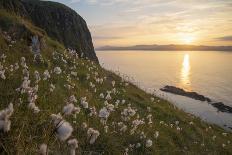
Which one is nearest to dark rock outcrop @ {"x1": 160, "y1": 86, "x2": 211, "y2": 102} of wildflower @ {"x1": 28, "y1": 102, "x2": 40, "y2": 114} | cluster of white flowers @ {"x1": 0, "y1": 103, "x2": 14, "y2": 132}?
wildflower @ {"x1": 28, "y1": 102, "x2": 40, "y2": 114}

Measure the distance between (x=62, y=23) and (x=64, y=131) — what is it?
6204 cm

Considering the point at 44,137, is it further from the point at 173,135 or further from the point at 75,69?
the point at 75,69

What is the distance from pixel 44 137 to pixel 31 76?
7329 mm

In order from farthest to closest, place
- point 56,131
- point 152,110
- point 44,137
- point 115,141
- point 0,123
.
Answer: point 152,110
point 115,141
point 44,137
point 56,131
point 0,123

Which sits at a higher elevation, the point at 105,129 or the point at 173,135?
the point at 105,129

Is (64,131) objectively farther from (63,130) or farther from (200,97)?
(200,97)

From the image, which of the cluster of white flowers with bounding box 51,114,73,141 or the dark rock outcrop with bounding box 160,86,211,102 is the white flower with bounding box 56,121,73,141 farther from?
the dark rock outcrop with bounding box 160,86,211,102

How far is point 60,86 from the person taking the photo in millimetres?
13914

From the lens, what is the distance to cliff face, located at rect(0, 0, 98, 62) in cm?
5950

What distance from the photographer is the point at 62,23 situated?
212ft

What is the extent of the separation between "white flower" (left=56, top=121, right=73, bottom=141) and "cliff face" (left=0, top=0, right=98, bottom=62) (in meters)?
53.7

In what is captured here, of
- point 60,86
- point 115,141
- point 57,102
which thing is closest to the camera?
point 115,141

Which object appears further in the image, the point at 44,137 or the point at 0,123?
the point at 44,137

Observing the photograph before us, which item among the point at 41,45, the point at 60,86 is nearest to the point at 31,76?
the point at 60,86
